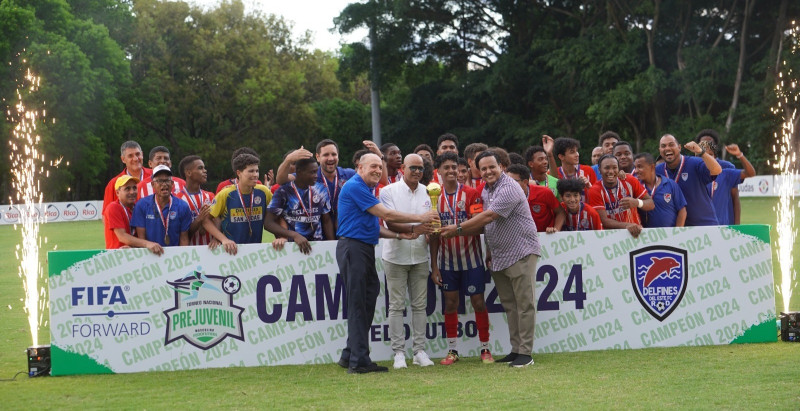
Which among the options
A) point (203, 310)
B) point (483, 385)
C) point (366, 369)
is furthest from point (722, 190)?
point (203, 310)

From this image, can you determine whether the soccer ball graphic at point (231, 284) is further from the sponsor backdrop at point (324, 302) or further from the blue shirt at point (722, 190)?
the blue shirt at point (722, 190)

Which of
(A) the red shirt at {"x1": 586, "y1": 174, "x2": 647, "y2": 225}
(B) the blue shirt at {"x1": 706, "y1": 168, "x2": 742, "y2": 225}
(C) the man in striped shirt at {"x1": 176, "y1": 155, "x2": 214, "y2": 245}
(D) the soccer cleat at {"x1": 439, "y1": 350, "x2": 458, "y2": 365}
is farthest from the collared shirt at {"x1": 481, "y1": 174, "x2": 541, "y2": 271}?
(B) the blue shirt at {"x1": 706, "y1": 168, "x2": 742, "y2": 225}

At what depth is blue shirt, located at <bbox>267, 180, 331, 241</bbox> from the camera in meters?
8.63

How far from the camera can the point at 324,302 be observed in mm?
8508

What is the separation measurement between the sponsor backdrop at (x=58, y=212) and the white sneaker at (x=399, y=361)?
30143 millimetres

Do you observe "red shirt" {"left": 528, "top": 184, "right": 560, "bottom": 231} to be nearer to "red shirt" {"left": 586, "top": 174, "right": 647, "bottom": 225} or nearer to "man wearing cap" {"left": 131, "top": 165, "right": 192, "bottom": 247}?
"red shirt" {"left": 586, "top": 174, "right": 647, "bottom": 225}

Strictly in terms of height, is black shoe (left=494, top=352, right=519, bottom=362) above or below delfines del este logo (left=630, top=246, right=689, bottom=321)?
below

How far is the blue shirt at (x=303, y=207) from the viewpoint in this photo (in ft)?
28.3

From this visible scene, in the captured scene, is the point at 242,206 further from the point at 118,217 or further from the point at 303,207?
the point at 118,217

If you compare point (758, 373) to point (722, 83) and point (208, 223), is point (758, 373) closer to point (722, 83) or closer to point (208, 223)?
point (208, 223)

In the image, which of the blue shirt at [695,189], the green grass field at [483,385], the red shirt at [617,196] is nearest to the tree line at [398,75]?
the blue shirt at [695,189]

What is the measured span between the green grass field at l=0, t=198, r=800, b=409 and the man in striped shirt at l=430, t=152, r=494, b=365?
33 centimetres

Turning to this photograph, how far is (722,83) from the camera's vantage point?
39031mm

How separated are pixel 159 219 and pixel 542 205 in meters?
3.69
